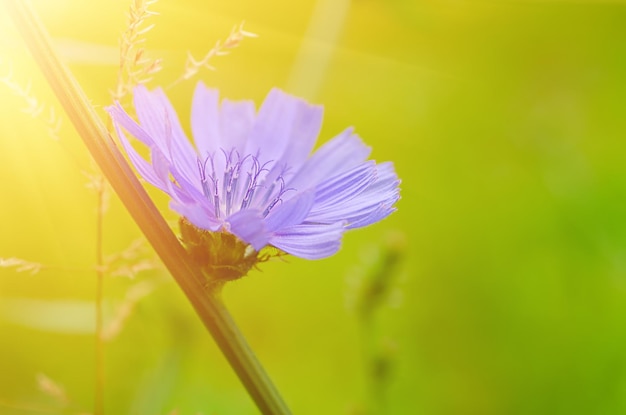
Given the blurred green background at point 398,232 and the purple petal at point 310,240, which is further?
the blurred green background at point 398,232

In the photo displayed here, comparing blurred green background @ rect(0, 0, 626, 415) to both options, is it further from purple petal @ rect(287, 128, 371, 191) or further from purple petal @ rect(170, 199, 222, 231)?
purple petal @ rect(170, 199, 222, 231)

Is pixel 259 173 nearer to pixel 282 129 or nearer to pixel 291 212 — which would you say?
pixel 282 129

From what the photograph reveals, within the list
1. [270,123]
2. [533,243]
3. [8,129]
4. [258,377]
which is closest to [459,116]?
[533,243]

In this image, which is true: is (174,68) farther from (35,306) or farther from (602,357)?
(602,357)

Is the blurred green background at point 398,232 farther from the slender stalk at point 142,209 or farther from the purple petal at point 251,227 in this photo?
the purple petal at point 251,227

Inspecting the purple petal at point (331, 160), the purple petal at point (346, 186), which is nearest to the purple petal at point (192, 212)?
the purple petal at point (346, 186)

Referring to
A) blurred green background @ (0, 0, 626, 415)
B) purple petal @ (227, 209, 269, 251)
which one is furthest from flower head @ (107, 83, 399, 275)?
blurred green background @ (0, 0, 626, 415)
